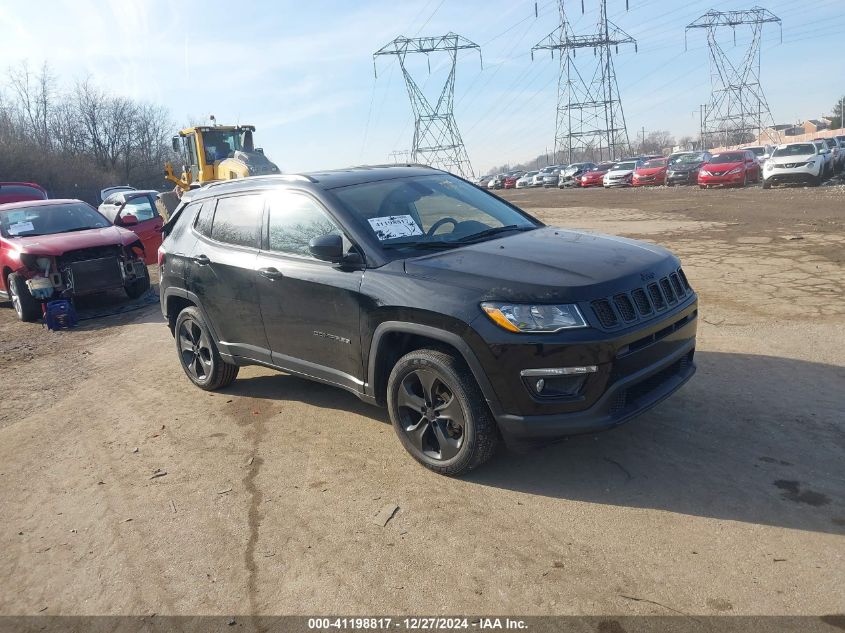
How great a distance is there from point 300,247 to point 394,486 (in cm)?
182

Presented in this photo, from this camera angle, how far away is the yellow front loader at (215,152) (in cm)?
1992

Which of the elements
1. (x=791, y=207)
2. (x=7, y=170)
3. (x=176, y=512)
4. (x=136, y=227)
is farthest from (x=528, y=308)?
(x=7, y=170)

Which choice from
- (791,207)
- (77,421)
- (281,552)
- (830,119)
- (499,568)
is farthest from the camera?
(830,119)

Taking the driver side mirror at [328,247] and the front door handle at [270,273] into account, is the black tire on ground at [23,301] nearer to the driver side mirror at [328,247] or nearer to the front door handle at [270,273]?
the front door handle at [270,273]

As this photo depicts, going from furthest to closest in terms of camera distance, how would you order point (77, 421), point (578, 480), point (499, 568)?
point (77, 421)
point (578, 480)
point (499, 568)

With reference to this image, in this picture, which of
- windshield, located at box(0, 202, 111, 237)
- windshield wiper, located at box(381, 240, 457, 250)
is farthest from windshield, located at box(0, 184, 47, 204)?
windshield wiper, located at box(381, 240, 457, 250)

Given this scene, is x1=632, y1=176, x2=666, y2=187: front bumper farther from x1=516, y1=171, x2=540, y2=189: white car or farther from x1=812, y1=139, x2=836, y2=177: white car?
x1=516, y1=171, x2=540, y2=189: white car

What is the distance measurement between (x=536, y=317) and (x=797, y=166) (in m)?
24.7

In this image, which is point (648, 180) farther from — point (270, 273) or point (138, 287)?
point (270, 273)

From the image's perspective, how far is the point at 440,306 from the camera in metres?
3.68

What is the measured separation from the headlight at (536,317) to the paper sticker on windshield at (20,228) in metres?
9.23

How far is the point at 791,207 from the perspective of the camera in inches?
664

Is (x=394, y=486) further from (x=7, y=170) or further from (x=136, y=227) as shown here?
(x=7, y=170)

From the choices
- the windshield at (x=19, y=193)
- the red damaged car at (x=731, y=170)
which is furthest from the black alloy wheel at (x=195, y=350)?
the red damaged car at (x=731, y=170)
